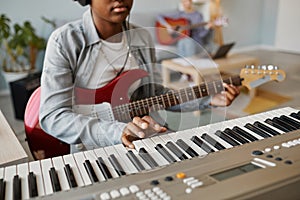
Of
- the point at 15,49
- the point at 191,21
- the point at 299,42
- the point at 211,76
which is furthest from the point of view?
the point at 299,42

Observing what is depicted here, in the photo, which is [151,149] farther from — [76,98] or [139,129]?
[76,98]

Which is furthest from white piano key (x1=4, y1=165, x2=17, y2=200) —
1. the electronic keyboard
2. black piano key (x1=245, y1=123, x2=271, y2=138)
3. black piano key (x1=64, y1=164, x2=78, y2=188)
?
black piano key (x1=245, y1=123, x2=271, y2=138)

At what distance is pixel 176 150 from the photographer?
0.78 meters

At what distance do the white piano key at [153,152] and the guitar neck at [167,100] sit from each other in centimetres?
11

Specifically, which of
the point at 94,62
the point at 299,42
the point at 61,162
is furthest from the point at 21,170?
the point at 299,42

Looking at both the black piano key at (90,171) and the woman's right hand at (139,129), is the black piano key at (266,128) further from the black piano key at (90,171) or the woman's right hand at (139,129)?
the black piano key at (90,171)

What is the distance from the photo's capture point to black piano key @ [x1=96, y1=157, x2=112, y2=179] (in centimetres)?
68

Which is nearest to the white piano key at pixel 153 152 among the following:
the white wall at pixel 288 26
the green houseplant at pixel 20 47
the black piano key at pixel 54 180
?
the black piano key at pixel 54 180

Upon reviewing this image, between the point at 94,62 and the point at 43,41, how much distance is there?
7.86 feet

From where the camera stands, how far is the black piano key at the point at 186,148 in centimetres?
75

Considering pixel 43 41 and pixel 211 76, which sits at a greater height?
pixel 211 76

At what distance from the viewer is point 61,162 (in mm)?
760

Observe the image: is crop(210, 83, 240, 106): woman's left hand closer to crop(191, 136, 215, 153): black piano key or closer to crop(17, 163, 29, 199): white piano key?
crop(191, 136, 215, 153): black piano key

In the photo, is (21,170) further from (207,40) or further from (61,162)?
(207,40)
